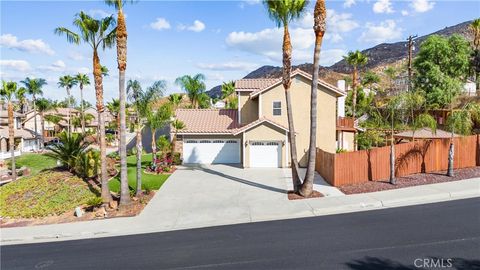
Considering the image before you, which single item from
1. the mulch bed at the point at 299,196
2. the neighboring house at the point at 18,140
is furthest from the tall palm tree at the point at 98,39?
the neighboring house at the point at 18,140

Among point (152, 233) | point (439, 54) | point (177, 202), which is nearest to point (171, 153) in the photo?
point (177, 202)

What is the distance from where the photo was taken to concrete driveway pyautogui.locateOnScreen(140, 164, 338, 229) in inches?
565

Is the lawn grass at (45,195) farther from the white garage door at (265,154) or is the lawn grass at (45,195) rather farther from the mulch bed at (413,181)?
the mulch bed at (413,181)

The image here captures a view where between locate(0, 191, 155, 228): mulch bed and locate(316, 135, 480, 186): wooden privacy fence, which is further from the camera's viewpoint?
locate(316, 135, 480, 186): wooden privacy fence

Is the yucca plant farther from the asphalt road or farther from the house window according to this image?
the house window

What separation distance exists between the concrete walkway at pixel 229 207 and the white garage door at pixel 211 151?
28.4ft

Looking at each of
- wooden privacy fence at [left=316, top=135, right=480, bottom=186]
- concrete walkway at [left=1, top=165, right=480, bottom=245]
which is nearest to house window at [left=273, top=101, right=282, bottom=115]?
wooden privacy fence at [left=316, top=135, right=480, bottom=186]

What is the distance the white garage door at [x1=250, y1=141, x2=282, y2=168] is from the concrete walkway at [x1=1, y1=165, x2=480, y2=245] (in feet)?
19.4

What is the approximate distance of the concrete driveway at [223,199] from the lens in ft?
47.1

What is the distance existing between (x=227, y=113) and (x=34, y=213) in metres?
17.1

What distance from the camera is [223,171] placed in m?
24.6

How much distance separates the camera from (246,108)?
2836 cm

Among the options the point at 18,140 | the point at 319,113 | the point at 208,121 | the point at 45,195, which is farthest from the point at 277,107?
the point at 18,140

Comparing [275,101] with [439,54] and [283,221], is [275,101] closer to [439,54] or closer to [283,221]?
[283,221]
